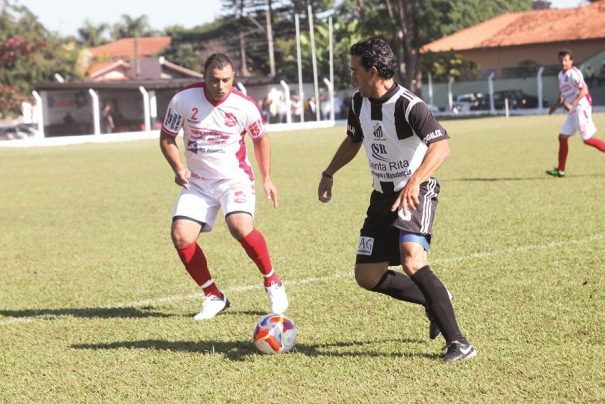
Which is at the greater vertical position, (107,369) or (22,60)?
(22,60)

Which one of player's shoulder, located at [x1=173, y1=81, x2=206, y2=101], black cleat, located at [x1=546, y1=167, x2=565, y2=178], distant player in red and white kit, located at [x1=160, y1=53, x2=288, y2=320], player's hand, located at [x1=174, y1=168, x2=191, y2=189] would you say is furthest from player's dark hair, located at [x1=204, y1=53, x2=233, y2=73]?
black cleat, located at [x1=546, y1=167, x2=565, y2=178]

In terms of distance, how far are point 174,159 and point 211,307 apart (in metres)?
1.15

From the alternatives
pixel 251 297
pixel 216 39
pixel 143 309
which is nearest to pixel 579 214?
pixel 251 297

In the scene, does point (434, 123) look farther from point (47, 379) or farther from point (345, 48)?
point (345, 48)

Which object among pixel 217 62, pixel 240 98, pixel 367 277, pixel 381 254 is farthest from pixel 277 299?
pixel 217 62

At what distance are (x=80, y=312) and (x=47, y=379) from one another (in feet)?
6.49

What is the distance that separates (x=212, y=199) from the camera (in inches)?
289

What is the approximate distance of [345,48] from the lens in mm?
71188

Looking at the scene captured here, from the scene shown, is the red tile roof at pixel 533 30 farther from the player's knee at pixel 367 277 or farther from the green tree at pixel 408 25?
the player's knee at pixel 367 277

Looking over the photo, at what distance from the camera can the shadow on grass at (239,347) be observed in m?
5.88

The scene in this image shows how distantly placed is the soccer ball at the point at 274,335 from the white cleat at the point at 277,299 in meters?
0.98

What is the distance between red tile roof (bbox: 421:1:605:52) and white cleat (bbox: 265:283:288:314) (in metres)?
57.6

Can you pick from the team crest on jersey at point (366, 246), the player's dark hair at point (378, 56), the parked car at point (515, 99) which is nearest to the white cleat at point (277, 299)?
the team crest on jersey at point (366, 246)

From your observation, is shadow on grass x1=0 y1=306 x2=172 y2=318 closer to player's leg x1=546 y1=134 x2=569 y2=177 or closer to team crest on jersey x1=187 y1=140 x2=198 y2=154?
team crest on jersey x1=187 y1=140 x2=198 y2=154
